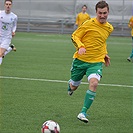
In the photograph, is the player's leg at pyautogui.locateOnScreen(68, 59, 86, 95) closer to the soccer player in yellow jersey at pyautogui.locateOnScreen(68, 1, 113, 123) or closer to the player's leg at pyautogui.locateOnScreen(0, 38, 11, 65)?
the soccer player in yellow jersey at pyautogui.locateOnScreen(68, 1, 113, 123)

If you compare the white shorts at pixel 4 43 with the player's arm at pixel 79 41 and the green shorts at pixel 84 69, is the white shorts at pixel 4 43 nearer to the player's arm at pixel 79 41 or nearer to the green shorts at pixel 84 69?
the green shorts at pixel 84 69

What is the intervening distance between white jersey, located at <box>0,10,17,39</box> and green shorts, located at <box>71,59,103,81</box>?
7219 millimetres

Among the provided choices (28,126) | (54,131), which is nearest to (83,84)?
(28,126)

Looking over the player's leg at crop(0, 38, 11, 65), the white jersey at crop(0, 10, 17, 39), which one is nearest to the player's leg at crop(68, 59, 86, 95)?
the player's leg at crop(0, 38, 11, 65)

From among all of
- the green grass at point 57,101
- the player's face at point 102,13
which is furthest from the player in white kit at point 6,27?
the player's face at point 102,13

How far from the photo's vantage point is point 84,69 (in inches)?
357

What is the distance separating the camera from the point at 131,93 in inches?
456

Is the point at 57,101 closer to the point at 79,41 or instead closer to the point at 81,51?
the point at 79,41

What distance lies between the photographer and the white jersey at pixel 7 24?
53.2 feet

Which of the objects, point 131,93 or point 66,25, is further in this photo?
point 66,25

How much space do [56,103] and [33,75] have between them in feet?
14.2

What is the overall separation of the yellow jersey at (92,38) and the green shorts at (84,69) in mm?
77

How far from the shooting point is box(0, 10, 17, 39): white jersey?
16203mm

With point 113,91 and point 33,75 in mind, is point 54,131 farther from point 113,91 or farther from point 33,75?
point 33,75
